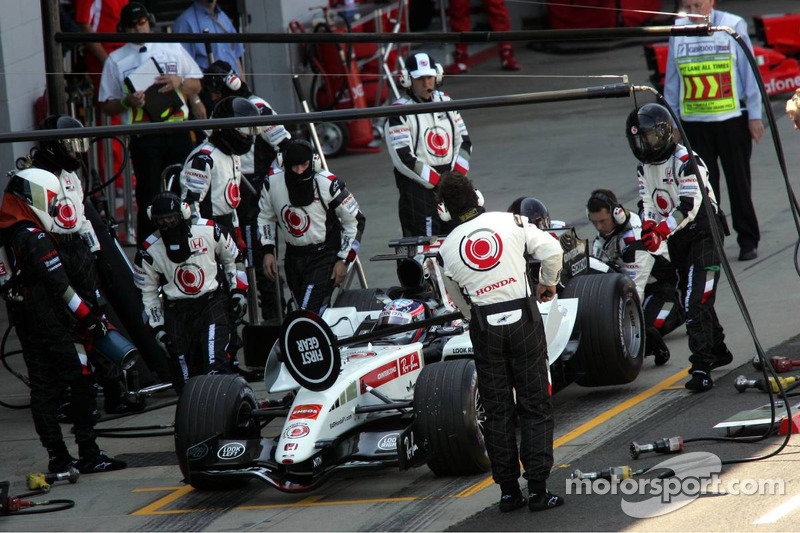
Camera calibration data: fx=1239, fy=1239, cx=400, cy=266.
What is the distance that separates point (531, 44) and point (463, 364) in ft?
55.9

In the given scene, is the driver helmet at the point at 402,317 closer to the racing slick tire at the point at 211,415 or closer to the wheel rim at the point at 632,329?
the racing slick tire at the point at 211,415

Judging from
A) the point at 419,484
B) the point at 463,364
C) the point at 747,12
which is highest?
the point at 747,12

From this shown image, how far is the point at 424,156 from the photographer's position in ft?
36.3

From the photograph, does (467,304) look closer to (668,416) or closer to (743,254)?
(668,416)

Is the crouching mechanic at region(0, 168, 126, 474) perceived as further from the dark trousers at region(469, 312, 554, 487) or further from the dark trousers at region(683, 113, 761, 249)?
the dark trousers at region(683, 113, 761, 249)

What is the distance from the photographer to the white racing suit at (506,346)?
6664 millimetres

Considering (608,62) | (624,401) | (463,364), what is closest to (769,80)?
(608,62)

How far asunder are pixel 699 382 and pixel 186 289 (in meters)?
3.78

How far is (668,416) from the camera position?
8.02m

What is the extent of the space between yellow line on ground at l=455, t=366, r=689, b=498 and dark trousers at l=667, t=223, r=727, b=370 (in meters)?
0.37

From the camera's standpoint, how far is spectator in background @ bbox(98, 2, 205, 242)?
41.4 feet

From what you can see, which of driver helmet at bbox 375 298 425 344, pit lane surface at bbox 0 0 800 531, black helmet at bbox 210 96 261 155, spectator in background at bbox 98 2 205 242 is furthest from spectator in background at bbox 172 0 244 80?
driver helmet at bbox 375 298 425 344

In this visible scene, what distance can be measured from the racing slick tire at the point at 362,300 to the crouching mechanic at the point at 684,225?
2.12 meters

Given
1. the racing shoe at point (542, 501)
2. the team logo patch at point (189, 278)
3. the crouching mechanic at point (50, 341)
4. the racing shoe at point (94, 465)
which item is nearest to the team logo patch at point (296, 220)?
the team logo patch at point (189, 278)
